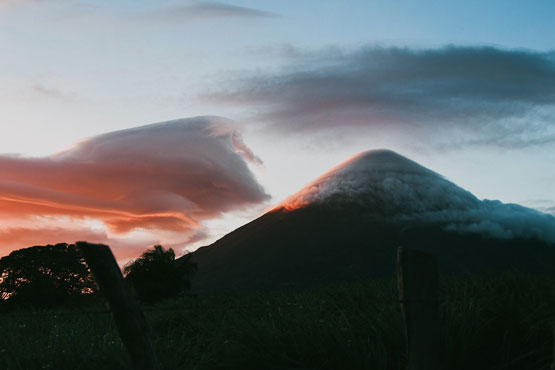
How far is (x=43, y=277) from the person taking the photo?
29.2 metres

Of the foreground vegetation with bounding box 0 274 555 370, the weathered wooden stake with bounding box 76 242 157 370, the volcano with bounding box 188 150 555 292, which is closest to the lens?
the weathered wooden stake with bounding box 76 242 157 370

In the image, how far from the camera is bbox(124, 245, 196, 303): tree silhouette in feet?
95.5

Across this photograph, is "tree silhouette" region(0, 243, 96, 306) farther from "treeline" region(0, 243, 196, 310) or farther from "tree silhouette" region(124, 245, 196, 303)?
"tree silhouette" region(124, 245, 196, 303)

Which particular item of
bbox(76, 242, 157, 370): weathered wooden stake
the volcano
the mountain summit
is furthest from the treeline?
the mountain summit

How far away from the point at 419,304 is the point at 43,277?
28.3 m

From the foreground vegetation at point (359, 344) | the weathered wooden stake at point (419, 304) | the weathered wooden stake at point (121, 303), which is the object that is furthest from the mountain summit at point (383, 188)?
the weathered wooden stake at point (121, 303)

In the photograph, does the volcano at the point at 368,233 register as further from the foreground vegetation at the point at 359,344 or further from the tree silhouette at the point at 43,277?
the foreground vegetation at the point at 359,344

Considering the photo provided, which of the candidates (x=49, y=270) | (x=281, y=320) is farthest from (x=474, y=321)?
(x=49, y=270)

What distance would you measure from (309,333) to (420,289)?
1979 millimetres

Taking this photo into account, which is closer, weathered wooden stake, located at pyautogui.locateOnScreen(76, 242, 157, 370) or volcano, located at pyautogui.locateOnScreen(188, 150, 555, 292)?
weathered wooden stake, located at pyautogui.locateOnScreen(76, 242, 157, 370)

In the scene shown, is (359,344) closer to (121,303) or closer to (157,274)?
(121,303)

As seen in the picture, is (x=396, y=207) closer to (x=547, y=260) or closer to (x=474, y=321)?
(x=547, y=260)

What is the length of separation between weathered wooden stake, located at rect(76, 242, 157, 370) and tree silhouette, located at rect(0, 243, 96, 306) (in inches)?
1044

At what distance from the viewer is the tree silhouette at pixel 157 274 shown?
1145 inches
